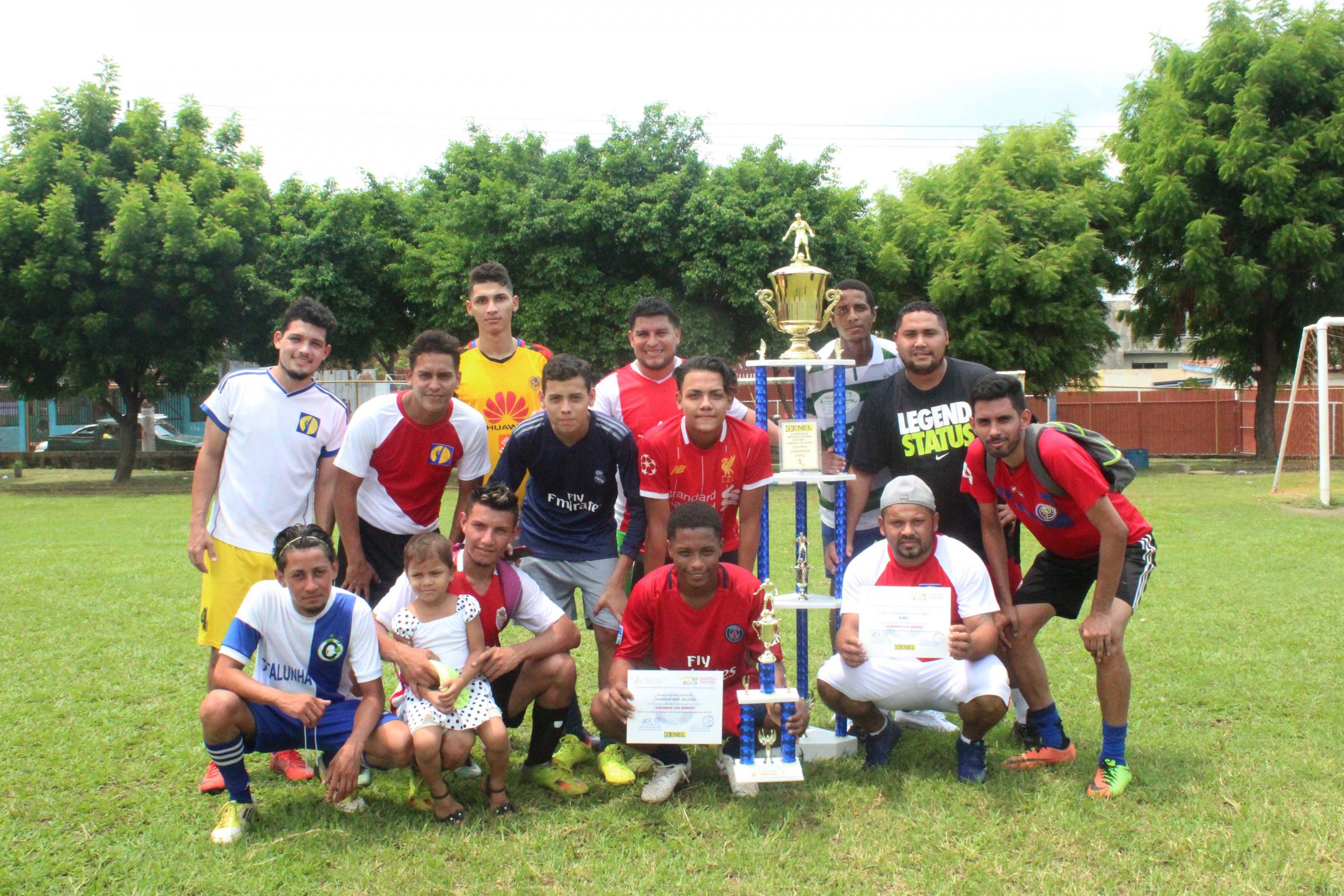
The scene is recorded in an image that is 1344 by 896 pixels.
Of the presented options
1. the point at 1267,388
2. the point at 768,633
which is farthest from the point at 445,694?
the point at 1267,388

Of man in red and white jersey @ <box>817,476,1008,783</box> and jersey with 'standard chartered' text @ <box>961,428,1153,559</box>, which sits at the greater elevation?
jersey with 'standard chartered' text @ <box>961,428,1153,559</box>

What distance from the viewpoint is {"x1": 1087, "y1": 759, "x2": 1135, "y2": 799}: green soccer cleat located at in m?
4.20

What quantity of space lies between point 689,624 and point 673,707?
374 mm

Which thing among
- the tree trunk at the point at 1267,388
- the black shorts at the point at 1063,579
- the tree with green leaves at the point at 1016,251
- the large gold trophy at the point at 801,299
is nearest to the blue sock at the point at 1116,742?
the black shorts at the point at 1063,579

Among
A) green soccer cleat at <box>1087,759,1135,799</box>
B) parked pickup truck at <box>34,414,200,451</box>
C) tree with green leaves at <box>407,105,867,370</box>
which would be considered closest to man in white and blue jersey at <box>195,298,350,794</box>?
green soccer cleat at <box>1087,759,1135,799</box>

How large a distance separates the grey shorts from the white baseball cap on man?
1366 millimetres

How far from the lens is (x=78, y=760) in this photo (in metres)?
4.73

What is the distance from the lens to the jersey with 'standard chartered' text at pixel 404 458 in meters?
4.77

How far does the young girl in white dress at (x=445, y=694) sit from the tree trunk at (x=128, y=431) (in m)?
19.6

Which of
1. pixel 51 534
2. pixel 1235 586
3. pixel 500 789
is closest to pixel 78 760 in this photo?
pixel 500 789

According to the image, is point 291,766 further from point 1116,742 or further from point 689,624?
point 1116,742

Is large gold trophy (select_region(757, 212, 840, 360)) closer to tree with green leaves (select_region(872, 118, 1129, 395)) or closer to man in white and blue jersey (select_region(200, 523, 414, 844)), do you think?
man in white and blue jersey (select_region(200, 523, 414, 844))

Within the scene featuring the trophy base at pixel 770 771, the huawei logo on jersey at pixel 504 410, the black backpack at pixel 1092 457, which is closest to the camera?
the trophy base at pixel 770 771

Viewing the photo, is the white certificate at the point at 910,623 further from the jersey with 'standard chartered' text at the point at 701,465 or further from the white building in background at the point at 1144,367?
the white building in background at the point at 1144,367
